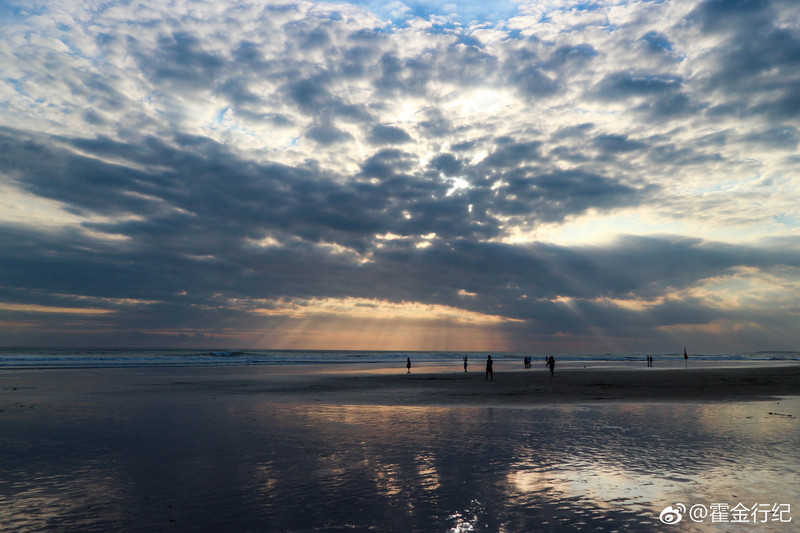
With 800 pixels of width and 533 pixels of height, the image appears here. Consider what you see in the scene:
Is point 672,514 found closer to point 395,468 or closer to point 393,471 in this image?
point 393,471

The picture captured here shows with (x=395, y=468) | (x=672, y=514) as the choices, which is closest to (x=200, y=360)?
(x=395, y=468)

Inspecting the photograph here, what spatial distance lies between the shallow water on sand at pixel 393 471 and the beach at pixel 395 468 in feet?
0.16

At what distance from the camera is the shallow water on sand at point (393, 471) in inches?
321

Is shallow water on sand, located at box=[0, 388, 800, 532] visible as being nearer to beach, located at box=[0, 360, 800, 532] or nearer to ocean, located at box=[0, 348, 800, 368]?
beach, located at box=[0, 360, 800, 532]

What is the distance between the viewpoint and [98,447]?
14.2 meters

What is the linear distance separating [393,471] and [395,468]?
0.30 metres

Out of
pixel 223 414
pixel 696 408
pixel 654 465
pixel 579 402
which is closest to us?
pixel 654 465

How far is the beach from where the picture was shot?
8195 millimetres

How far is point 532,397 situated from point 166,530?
79.3 feet

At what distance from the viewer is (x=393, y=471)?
11.2m

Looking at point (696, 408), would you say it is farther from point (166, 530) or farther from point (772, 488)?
point (166, 530)

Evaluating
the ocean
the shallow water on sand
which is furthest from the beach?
the ocean

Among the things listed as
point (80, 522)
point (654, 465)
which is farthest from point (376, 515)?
point (654, 465)

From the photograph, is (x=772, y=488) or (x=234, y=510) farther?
(x=772, y=488)
